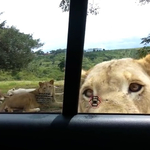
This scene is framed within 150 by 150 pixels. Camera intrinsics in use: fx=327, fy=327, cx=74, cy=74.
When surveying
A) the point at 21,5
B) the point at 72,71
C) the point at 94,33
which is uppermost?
the point at 21,5

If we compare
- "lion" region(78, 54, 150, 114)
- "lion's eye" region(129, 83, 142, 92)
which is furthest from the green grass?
"lion's eye" region(129, 83, 142, 92)

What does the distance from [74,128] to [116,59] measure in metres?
0.66

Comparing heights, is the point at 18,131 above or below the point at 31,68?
below

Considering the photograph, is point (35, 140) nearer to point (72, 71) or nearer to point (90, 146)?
point (90, 146)

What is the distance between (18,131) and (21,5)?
3.25 feet

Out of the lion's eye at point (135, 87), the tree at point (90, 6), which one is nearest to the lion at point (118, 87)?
the lion's eye at point (135, 87)

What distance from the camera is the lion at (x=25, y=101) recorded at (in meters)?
2.81

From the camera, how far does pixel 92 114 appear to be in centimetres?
273

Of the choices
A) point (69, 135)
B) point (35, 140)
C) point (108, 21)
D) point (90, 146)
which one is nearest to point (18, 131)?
point (35, 140)

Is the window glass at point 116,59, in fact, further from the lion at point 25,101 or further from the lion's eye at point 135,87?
the lion at point 25,101

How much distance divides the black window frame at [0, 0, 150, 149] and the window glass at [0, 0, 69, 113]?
106mm

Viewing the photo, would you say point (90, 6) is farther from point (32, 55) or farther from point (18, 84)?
point (18, 84)

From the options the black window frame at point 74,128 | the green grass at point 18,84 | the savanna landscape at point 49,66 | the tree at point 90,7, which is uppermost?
the tree at point 90,7

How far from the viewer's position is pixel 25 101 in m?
2.86
